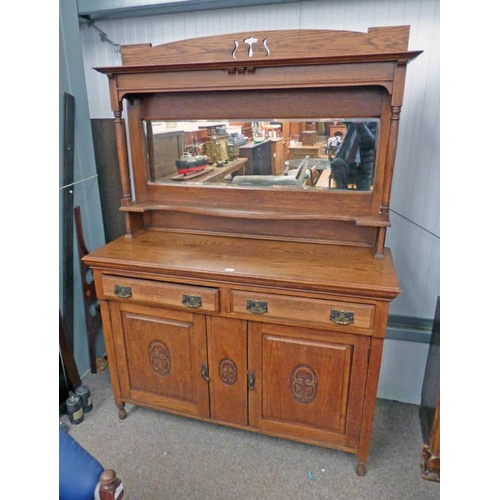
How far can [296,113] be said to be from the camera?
1.65 meters

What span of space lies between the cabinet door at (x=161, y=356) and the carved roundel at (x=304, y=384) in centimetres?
41

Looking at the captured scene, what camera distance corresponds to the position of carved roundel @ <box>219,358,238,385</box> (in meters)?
1.63

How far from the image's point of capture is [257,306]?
1492mm

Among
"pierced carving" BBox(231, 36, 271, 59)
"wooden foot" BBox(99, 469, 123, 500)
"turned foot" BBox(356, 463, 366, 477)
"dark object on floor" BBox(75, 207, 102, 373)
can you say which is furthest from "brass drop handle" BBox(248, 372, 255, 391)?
"pierced carving" BBox(231, 36, 271, 59)

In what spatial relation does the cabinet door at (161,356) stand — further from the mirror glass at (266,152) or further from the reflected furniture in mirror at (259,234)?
the mirror glass at (266,152)

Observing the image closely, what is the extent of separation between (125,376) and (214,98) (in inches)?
55.6

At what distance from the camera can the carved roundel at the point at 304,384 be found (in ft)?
5.05

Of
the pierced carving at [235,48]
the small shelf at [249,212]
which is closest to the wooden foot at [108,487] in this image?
the small shelf at [249,212]

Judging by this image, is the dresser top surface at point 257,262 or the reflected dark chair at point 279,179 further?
the reflected dark chair at point 279,179

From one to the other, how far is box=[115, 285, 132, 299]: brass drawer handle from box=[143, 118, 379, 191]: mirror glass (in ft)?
1.93

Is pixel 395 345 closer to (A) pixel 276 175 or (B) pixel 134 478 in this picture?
(A) pixel 276 175

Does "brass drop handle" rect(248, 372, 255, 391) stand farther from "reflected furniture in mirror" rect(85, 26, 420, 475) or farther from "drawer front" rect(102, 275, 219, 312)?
"drawer front" rect(102, 275, 219, 312)
